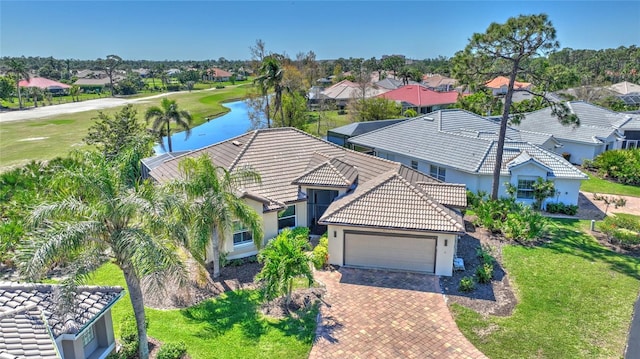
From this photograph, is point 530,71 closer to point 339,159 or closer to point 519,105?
point 519,105

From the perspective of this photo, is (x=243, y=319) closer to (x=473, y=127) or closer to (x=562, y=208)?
(x=562, y=208)

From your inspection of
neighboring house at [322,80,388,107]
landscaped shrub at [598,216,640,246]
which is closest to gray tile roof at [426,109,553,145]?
landscaped shrub at [598,216,640,246]

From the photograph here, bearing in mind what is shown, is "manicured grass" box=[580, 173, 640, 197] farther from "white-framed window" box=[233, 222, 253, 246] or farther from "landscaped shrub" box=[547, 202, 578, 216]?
"white-framed window" box=[233, 222, 253, 246]

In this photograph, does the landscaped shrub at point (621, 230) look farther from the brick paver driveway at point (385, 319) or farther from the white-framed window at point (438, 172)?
the brick paver driveway at point (385, 319)

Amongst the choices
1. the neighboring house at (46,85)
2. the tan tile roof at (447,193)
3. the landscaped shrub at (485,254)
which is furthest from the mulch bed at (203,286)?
the neighboring house at (46,85)

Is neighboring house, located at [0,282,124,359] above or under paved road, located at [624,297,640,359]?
above

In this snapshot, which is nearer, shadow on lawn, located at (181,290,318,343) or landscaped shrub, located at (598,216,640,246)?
shadow on lawn, located at (181,290,318,343)
